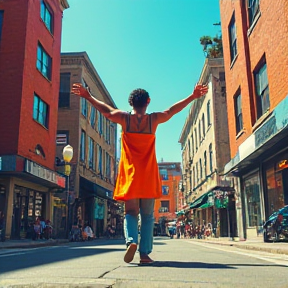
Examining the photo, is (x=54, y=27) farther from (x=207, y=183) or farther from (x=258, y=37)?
(x=207, y=183)

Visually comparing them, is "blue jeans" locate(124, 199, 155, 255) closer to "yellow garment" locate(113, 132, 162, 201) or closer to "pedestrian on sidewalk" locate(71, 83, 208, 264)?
"pedestrian on sidewalk" locate(71, 83, 208, 264)

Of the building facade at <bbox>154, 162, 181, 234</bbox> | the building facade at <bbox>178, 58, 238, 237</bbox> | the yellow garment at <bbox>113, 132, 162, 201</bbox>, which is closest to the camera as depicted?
the yellow garment at <bbox>113, 132, 162, 201</bbox>

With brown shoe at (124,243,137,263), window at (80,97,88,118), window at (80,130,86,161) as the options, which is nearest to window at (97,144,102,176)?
window at (80,130,86,161)

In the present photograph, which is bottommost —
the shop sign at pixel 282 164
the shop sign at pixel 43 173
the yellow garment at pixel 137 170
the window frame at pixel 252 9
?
the yellow garment at pixel 137 170

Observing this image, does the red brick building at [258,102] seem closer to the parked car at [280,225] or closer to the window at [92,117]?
the parked car at [280,225]

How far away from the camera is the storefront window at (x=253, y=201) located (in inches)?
626

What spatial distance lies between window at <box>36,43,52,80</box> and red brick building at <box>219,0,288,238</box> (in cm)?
1050

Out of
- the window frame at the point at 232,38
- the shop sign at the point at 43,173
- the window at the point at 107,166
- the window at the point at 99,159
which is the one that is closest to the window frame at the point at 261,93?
the window frame at the point at 232,38

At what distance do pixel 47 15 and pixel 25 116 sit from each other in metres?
8.23

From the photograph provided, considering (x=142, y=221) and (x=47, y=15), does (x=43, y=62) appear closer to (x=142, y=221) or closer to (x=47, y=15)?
(x=47, y=15)

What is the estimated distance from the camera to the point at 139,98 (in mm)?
4660

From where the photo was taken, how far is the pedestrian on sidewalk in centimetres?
422

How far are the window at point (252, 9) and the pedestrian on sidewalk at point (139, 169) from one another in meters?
12.7

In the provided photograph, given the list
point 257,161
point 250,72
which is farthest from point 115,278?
point 250,72
